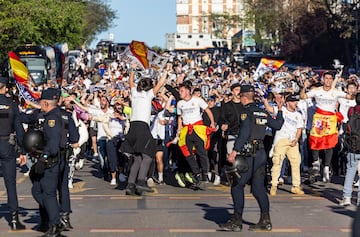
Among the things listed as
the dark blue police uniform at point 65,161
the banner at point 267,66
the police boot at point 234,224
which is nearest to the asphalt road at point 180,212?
the police boot at point 234,224

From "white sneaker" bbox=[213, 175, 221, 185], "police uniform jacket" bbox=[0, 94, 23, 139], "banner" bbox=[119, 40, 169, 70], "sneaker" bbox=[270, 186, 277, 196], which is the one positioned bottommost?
"white sneaker" bbox=[213, 175, 221, 185]

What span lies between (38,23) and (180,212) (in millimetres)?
33135

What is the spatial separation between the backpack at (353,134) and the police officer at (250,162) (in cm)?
238

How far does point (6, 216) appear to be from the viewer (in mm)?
13305

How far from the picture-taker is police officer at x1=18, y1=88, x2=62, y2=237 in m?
11.1

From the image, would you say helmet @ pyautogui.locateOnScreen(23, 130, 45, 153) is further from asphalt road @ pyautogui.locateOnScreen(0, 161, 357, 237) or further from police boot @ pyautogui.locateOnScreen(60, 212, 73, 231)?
asphalt road @ pyautogui.locateOnScreen(0, 161, 357, 237)

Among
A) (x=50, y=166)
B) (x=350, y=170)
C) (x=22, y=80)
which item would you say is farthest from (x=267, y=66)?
(x=50, y=166)

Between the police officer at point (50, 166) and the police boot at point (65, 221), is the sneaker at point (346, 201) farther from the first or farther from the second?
the police officer at point (50, 166)

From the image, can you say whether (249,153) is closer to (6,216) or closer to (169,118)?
(6,216)

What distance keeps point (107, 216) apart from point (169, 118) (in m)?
5.22

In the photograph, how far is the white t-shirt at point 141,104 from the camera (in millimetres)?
15680

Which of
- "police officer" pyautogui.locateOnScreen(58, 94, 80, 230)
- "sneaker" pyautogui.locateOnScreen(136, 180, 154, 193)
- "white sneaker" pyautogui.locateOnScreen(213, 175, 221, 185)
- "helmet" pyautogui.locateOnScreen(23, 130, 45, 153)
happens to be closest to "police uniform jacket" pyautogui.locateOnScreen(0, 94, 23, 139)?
"police officer" pyautogui.locateOnScreen(58, 94, 80, 230)

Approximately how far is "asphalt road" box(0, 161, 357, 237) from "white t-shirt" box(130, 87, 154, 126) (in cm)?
129

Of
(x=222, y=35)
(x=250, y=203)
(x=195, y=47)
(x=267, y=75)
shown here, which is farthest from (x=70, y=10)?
(x=195, y=47)
